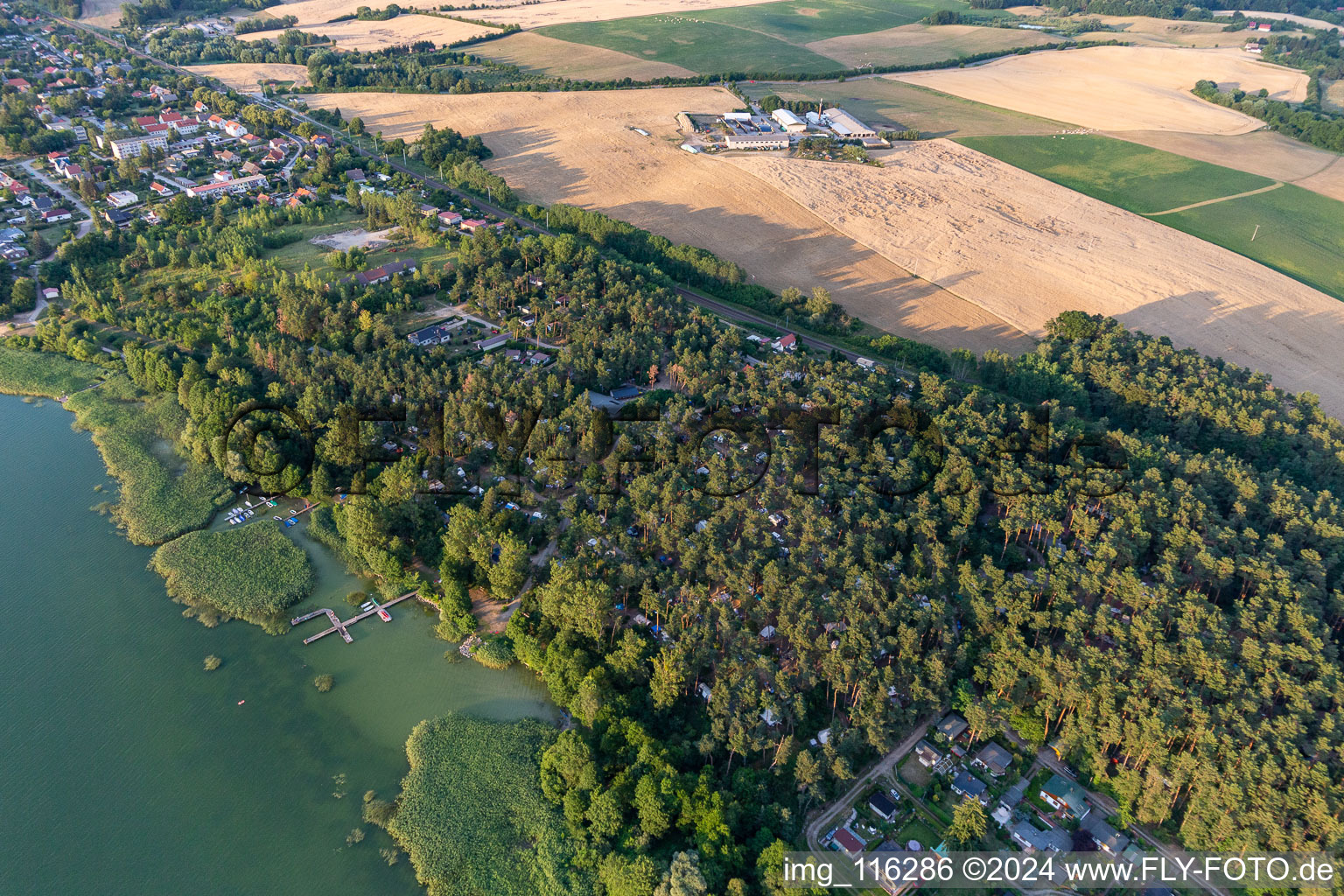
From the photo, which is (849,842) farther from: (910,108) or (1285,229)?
(910,108)

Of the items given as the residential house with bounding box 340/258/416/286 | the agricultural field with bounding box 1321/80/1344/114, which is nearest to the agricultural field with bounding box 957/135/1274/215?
the agricultural field with bounding box 1321/80/1344/114

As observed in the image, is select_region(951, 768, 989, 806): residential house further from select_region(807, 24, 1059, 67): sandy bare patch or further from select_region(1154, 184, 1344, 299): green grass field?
select_region(807, 24, 1059, 67): sandy bare patch

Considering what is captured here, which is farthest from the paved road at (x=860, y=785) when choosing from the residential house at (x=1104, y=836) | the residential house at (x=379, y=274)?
the residential house at (x=379, y=274)

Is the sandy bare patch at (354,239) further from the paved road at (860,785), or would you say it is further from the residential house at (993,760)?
the residential house at (993,760)

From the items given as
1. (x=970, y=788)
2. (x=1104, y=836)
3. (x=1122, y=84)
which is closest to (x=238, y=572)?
(x=970, y=788)

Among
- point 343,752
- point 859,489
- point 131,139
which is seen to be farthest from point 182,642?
point 131,139

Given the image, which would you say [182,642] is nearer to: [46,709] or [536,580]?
[46,709]
